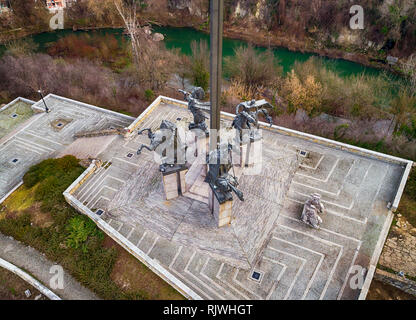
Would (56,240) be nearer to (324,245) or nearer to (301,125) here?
(324,245)

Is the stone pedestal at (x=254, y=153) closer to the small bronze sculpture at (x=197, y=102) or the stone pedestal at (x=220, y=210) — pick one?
the small bronze sculpture at (x=197, y=102)

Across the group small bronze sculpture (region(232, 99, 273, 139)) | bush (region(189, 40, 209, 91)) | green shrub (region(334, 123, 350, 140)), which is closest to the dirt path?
small bronze sculpture (region(232, 99, 273, 139))

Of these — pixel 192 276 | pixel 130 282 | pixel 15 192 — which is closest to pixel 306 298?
pixel 192 276
